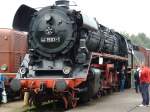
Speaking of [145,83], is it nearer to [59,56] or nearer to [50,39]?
[59,56]

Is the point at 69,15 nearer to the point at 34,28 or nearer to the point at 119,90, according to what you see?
the point at 34,28

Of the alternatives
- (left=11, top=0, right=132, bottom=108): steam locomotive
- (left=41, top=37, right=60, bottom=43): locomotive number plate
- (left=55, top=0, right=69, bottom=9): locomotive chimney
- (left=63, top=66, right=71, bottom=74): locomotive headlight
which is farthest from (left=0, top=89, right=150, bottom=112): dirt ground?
(left=55, top=0, right=69, bottom=9): locomotive chimney

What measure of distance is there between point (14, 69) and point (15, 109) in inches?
138

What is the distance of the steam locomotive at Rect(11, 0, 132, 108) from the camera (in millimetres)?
14266

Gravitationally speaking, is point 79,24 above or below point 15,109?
above

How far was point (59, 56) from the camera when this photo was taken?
15.2 m

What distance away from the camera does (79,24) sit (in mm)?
15062

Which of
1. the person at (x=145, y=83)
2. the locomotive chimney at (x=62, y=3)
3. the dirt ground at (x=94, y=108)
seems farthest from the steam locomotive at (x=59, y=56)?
the person at (x=145, y=83)

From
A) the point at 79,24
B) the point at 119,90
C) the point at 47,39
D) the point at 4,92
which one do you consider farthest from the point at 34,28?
the point at 119,90

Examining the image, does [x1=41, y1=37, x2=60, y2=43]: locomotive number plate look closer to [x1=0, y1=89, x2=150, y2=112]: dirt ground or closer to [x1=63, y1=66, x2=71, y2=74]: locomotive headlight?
[x1=63, y1=66, x2=71, y2=74]: locomotive headlight

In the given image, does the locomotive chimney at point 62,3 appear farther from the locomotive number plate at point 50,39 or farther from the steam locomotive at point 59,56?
the locomotive number plate at point 50,39

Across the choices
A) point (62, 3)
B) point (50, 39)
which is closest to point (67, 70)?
point (50, 39)

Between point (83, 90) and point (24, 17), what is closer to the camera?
point (83, 90)

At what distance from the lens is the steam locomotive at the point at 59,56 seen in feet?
46.8
